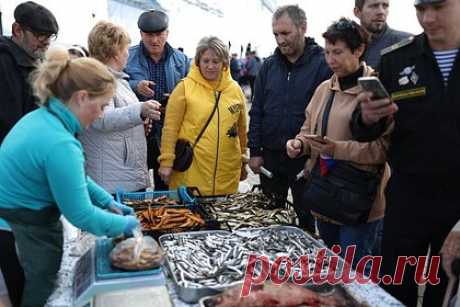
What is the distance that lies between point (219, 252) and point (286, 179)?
5.11 feet

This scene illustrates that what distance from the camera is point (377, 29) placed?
12.7 feet

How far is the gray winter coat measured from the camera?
118 inches

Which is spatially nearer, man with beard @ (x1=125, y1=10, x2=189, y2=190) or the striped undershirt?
the striped undershirt

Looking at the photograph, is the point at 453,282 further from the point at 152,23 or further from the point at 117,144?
the point at 152,23

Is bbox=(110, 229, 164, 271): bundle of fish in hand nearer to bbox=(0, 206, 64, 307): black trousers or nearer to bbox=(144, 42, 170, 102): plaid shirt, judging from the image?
bbox=(0, 206, 64, 307): black trousers

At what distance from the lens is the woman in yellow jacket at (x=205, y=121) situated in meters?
3.54

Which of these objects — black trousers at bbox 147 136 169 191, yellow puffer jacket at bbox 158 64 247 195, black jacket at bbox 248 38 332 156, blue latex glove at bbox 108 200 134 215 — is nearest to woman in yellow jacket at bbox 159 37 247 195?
yellow puffer jacket at bbox 158 64 247 195

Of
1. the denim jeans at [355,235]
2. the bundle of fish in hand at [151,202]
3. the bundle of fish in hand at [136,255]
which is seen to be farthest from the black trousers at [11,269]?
the denim jeans at [355,235]

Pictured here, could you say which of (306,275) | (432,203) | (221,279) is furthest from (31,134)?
(432,203)

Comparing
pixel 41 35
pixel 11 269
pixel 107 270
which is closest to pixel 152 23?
pixel 41 35

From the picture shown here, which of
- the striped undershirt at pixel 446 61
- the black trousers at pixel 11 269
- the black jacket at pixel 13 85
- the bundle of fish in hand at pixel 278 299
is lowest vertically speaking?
the black trousers at pixel 11 269

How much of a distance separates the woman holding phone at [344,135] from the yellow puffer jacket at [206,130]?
817 mm

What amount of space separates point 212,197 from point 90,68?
5.37 feet

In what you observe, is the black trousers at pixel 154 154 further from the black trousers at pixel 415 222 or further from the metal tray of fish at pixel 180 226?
the black trousers at pixel 415 222
